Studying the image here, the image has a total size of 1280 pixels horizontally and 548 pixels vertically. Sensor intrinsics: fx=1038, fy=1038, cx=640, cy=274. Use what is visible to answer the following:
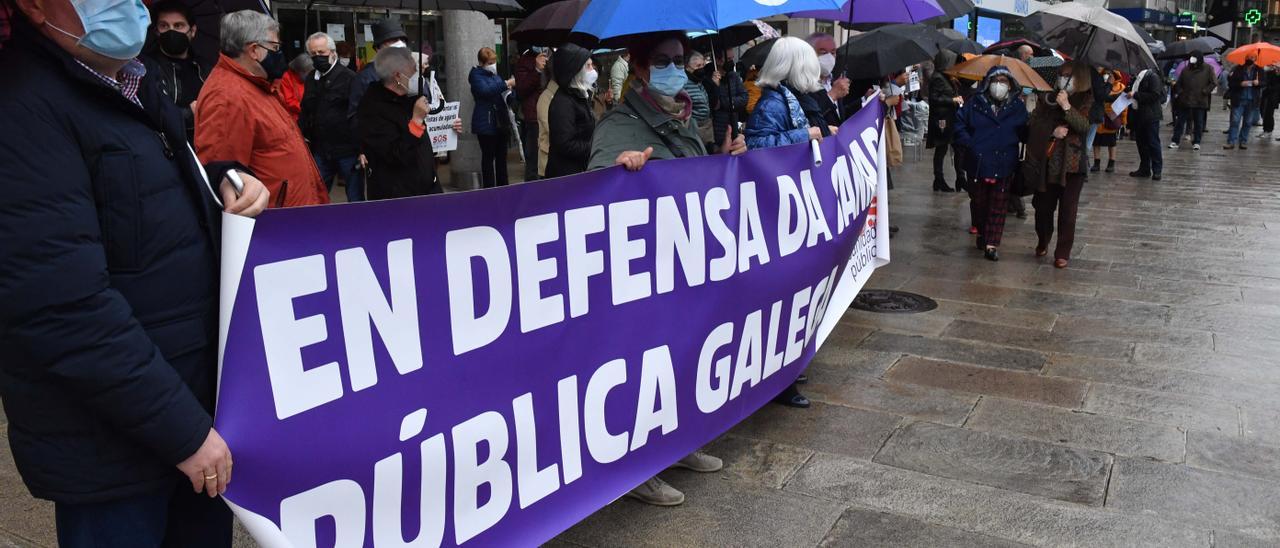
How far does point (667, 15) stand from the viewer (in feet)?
13.8

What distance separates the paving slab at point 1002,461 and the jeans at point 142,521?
2.71 meters

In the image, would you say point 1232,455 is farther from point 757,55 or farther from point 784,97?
point 757,55

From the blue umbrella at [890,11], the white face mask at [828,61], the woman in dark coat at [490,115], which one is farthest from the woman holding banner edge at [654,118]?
the woman in dark coat at [490,115]

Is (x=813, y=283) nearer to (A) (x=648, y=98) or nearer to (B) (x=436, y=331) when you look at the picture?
(A) (x=648, y=98)

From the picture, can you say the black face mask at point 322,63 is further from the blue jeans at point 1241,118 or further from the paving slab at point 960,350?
the blue jeans at point 1241,118

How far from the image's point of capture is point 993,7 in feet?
94.4

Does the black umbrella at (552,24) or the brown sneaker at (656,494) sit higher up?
the black umbrella at (552,24)

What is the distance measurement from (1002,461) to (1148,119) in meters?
11.6

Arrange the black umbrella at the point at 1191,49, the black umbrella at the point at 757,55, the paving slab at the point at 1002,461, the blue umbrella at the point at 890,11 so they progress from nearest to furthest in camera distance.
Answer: the paving slab at the point at 1002,461 → the blue umbrella at the point at 890,11 → the black umbrella at the point at 757,55 → the black umbrella at the point at 1191,49

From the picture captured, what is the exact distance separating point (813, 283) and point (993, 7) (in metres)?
26.9

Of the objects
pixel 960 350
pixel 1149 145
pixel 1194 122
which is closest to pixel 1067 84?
pixel 960 350

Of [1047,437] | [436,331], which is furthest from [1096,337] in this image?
[436,331]

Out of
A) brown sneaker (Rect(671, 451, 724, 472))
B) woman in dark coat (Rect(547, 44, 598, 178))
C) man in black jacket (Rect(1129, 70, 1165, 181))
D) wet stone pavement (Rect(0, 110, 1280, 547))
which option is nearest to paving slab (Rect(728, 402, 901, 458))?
wet stone pavement (Rect(0, 110, 1280, 547))

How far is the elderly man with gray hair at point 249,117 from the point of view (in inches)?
157
